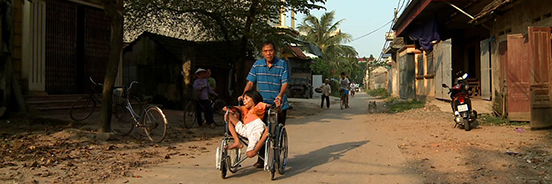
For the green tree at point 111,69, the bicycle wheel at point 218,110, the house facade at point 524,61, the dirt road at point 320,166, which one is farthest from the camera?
the bicycle wheel at point 218,110

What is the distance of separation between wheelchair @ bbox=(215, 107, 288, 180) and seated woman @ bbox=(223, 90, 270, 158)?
7 cm

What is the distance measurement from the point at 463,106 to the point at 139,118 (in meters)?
6.72

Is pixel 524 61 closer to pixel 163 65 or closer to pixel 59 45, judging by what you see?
pixel 163 65

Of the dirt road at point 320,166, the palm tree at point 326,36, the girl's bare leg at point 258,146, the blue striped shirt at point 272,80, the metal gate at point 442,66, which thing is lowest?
the dirt road at point 320,166

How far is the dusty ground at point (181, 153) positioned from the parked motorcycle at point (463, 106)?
0.76 ft

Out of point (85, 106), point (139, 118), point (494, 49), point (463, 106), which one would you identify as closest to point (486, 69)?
point (494, 49)

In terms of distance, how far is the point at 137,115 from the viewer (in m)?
8.05

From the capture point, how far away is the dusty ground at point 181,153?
16.2ft

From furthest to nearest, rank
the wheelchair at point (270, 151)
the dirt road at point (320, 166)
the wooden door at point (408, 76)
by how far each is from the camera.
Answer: the wooden door at point (408, 76) < the dirt road at point (320, 166) < the wheelchair at point (270, 151)

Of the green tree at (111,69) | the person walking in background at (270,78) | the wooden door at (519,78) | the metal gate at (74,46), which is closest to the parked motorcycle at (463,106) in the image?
the wooden door at (519,78)

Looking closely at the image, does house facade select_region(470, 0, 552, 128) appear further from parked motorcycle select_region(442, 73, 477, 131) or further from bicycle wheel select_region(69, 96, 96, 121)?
bicycle wheel select_region(69, 96, 96, 121)

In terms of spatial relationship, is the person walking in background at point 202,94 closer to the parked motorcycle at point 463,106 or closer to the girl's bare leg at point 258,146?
the parked motorcycle at point 463,106

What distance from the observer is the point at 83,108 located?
9602mm

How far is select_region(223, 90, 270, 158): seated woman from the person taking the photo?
4.76m
